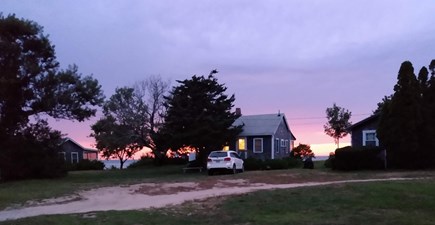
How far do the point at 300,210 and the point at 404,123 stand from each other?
18.4 m

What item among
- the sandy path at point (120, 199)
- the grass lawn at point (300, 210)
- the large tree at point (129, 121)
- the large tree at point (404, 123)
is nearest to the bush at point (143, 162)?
the large tree at point (129, 121)

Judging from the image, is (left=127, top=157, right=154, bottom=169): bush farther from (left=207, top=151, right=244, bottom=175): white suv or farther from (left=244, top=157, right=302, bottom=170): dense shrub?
(left=207, top=151, right=244, bottom=175): white suv

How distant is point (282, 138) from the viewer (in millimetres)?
57375

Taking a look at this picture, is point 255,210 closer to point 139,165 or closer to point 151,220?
point 151,220

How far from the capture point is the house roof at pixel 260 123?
53656mm

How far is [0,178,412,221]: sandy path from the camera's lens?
1530 centimetres

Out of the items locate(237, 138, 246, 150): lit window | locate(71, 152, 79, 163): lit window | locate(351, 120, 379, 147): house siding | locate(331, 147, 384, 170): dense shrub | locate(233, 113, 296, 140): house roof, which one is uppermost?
locate(233, 113, 296, 140): house roof

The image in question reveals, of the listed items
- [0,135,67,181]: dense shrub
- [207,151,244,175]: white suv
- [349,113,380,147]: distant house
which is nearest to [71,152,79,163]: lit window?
[0,135,67,181]: dense shrub

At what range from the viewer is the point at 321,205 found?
15.4 metres

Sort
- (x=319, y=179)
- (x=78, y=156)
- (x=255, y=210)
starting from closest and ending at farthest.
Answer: (x=255, y=210), (x=319, y=179), (x=78, y=156)

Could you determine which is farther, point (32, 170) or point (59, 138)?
point (59, 138)

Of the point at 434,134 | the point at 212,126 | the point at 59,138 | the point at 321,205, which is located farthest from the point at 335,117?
the point at 321,205

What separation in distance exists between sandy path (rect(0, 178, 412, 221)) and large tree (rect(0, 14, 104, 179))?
37.7 feet

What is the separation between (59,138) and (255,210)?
2279 centimetres
